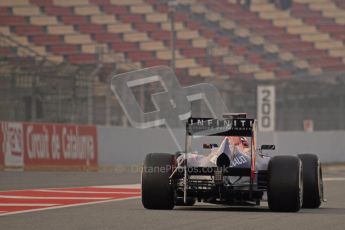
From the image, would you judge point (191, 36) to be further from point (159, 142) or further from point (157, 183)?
point (157, 183)

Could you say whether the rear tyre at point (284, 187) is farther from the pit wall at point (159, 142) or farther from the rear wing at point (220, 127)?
the pit wall at point (159, 142)

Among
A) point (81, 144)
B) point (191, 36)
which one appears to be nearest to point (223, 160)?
point (81, 144)

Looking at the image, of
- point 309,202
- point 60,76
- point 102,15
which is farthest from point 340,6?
point 309,202

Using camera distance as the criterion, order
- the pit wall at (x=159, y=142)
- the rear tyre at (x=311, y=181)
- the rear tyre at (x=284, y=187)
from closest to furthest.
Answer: the rear tyre at (x=284, y=187) → the rear tyre at (x=311, y=181) → the pit wall at (x=159, y=142)

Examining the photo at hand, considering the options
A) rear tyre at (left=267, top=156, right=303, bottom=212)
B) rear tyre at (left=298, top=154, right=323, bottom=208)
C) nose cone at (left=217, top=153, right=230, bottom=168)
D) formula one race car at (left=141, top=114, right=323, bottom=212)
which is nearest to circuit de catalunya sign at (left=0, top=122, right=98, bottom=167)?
rear tyre at (left=298, top=154, right=323, bottom=208)

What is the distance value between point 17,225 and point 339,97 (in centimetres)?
2507

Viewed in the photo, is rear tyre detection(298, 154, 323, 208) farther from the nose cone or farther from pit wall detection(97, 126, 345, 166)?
pit wall detection(97, 126, 345, 166)

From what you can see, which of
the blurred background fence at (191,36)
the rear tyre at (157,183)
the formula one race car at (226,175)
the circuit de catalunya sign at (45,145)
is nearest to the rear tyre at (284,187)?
the formula one race car at (226,175)

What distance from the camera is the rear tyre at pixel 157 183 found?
1175cm

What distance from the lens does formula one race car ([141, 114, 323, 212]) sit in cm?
1162

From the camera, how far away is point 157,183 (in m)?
11.8

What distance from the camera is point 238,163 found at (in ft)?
38.5

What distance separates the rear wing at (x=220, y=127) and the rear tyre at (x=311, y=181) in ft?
3.33

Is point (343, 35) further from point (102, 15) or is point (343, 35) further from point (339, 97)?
point (339, 97)
